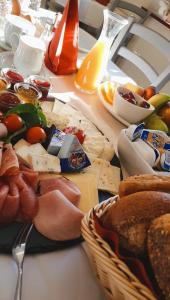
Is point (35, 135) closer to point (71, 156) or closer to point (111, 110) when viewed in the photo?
point (71, 156)

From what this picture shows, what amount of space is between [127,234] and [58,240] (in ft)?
0.54

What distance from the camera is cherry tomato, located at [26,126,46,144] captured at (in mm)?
837

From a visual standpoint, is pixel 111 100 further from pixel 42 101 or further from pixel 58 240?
pixel 58 240

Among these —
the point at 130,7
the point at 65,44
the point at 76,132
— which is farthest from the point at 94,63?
the point at 130,7

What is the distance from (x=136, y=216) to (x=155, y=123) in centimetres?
73

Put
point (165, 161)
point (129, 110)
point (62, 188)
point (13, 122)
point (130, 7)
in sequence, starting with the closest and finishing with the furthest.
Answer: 1. point (62, 188)
2. point (13, 122)
3. point (165, 161)
4. point (129, 110)
5. point (130, 7)

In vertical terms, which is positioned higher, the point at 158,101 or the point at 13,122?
the point at 158,101

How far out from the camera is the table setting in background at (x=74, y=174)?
547mm

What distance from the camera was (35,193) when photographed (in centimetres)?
70

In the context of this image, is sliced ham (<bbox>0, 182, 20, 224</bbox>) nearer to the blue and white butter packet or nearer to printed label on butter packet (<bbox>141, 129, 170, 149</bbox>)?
the blue and white butter packet

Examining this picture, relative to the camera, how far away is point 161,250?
1.66ft

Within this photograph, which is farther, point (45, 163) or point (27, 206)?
point (45, 163)

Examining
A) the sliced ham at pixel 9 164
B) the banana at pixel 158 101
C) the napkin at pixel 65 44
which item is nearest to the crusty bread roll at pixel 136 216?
the sliced ham at pixel 9 164

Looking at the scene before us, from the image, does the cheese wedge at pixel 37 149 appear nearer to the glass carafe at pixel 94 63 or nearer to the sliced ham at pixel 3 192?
the sliced ham at pixel 3 192
